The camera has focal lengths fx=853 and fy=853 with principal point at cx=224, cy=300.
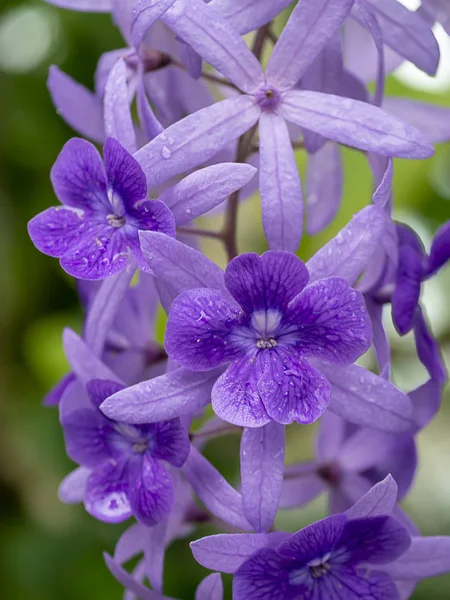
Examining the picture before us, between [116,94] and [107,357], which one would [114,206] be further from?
[107,357]

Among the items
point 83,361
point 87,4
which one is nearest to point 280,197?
point 83,361

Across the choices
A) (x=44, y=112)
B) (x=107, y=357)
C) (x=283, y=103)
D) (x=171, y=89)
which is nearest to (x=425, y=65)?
(x=283, y=103)

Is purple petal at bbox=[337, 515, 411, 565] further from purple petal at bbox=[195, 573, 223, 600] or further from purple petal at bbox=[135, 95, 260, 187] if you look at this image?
purple petal at bbox=[135, 95, 260, 187]

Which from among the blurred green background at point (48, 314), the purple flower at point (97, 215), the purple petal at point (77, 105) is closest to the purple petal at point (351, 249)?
the purple flower at point (97, 215)

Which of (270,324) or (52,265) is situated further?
(52,265)

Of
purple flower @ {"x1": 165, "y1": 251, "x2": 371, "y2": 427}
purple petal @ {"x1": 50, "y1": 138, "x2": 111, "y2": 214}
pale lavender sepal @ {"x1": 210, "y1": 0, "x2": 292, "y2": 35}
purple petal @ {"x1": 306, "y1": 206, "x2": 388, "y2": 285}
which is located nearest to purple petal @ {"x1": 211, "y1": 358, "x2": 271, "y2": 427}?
purple flower @ {"x1": 165, "y1": 251, "x2": 371, "y2": 427}

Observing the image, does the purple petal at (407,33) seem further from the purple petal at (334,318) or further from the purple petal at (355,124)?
the purple petal at (334,318)
